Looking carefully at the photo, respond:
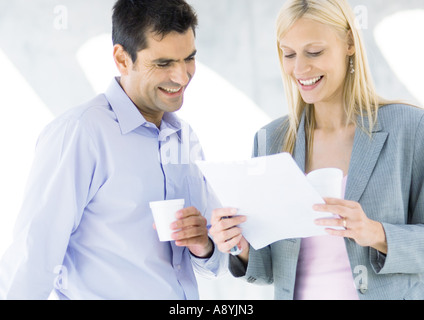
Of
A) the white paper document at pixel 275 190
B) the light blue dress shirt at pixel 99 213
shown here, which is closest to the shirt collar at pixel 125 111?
the light blue dress shirt at pixel 99 213

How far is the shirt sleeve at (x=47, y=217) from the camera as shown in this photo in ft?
4.54

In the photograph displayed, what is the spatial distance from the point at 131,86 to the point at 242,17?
4.98 ft

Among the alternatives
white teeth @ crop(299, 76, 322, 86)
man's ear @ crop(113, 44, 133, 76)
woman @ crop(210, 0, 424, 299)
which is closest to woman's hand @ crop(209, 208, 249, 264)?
woman @ crop(210, 0, 424, 299)

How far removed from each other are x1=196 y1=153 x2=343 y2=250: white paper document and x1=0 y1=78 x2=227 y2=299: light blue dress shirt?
332mm

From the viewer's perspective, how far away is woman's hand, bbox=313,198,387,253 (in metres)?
→ 1.18

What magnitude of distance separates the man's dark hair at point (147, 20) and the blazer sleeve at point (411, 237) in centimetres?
77

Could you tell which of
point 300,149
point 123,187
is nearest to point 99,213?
point 123,187

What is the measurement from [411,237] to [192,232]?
61cm

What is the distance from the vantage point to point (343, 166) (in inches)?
58.2

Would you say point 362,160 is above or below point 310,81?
below

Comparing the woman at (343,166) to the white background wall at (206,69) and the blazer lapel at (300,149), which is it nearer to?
the blazer lapel at (300,149)

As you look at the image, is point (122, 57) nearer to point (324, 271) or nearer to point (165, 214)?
point (165, 214)
